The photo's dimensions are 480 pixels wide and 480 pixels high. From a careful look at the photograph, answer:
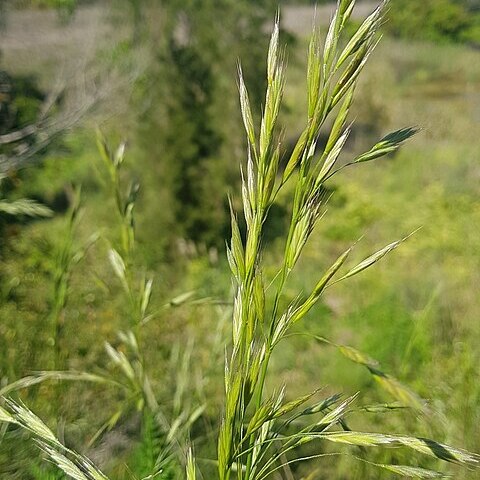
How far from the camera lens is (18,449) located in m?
1.16

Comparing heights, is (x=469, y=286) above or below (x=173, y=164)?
below

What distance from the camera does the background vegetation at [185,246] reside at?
1.67m

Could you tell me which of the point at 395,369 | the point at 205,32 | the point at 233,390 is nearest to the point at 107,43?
the point at 205,32

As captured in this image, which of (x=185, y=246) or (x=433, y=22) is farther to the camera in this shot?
(x=433, y=22)

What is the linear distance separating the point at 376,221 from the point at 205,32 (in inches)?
123

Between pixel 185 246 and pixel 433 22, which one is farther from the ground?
pixel 433 22

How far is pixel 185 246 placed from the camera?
19.5 feet

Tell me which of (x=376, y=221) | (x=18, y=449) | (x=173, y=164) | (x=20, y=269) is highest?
(x=18, y=449)

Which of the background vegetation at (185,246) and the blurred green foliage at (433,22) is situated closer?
the background vegetation at (185,246)

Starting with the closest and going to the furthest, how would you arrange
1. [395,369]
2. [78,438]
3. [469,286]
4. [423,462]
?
[78,438] < [423,462] < [395,369] < [469,286]

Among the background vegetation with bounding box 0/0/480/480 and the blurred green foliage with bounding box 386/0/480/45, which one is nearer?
the background vegetation with bounding box 0/0/480/480

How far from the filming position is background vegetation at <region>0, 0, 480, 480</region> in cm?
167

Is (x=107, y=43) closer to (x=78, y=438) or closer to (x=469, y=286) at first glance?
(x=469, y=286)

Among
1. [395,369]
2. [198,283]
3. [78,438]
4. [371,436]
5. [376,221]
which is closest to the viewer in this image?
[371,436]
